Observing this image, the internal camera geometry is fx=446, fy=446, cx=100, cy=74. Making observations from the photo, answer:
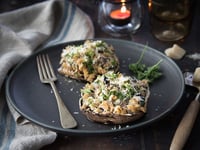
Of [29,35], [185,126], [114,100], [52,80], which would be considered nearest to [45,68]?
[52,80]

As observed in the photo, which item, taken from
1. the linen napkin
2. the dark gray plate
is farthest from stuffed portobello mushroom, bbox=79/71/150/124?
the linen napkin

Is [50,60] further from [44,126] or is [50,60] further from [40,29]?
[44,126]

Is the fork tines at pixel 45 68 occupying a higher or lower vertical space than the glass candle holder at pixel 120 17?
lower

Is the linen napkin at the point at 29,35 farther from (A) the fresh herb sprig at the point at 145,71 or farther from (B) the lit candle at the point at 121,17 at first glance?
(A) the fresh herb sprig at the point at 145,71

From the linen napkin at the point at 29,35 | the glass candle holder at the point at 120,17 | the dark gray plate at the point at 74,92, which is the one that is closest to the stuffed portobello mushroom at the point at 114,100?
the dark gray plate at the point at 74,92

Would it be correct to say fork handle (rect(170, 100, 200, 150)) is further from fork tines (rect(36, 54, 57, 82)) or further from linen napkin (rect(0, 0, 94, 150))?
fork tines (rect(36, 54, 57, 82))

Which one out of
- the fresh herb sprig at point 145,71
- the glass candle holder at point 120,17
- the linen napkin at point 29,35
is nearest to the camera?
the linen napkin at point 29,35

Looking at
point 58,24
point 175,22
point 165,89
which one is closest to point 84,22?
point 58,24
